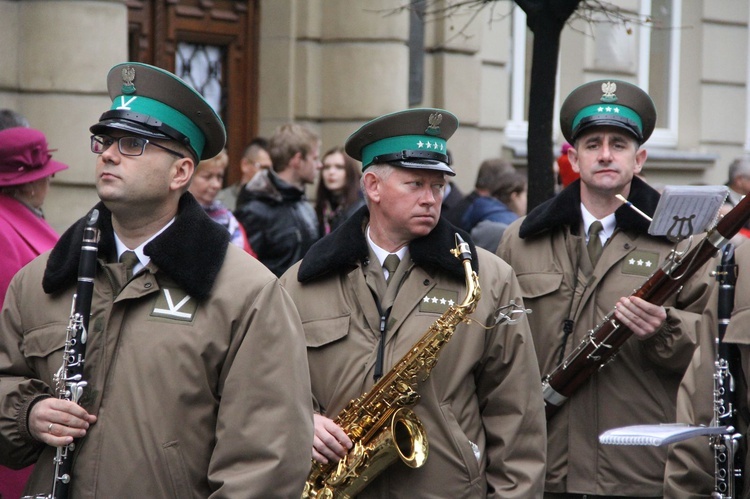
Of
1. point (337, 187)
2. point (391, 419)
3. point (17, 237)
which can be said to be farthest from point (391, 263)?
point (337, 187)

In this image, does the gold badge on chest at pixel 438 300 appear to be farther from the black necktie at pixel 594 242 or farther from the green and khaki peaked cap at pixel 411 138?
the black necktie at pixel 594 242

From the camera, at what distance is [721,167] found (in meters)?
15.1

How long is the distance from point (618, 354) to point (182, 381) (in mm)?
2221

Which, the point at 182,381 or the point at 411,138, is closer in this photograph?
the point at 182,381

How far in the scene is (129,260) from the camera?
375 cm

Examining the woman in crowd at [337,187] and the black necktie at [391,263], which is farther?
the woman in crowd at [337,187]

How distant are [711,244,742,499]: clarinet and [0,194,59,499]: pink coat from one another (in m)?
2.77

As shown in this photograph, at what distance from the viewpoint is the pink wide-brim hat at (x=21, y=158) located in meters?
5.61

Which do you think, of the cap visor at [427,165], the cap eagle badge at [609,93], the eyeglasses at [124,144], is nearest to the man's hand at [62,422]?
the eyeglasses at [124,144]

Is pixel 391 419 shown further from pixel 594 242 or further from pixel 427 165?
pixel 594 242

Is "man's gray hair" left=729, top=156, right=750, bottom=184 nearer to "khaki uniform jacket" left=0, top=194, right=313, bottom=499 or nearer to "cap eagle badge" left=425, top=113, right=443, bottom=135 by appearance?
"cap eagle badge" left=425, top=113, right=443, bottom=135

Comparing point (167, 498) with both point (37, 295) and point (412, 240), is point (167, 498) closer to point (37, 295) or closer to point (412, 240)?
point (37, 295)

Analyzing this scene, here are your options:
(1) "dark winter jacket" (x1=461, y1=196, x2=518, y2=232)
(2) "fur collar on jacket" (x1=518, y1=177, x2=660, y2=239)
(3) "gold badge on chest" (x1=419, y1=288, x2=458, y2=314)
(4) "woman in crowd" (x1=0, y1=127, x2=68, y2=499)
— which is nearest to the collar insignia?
(3) "gold badge on chest" (x1=419, y1=288, x2=458, y2=314)

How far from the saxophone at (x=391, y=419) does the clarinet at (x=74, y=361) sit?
44.7 inches
